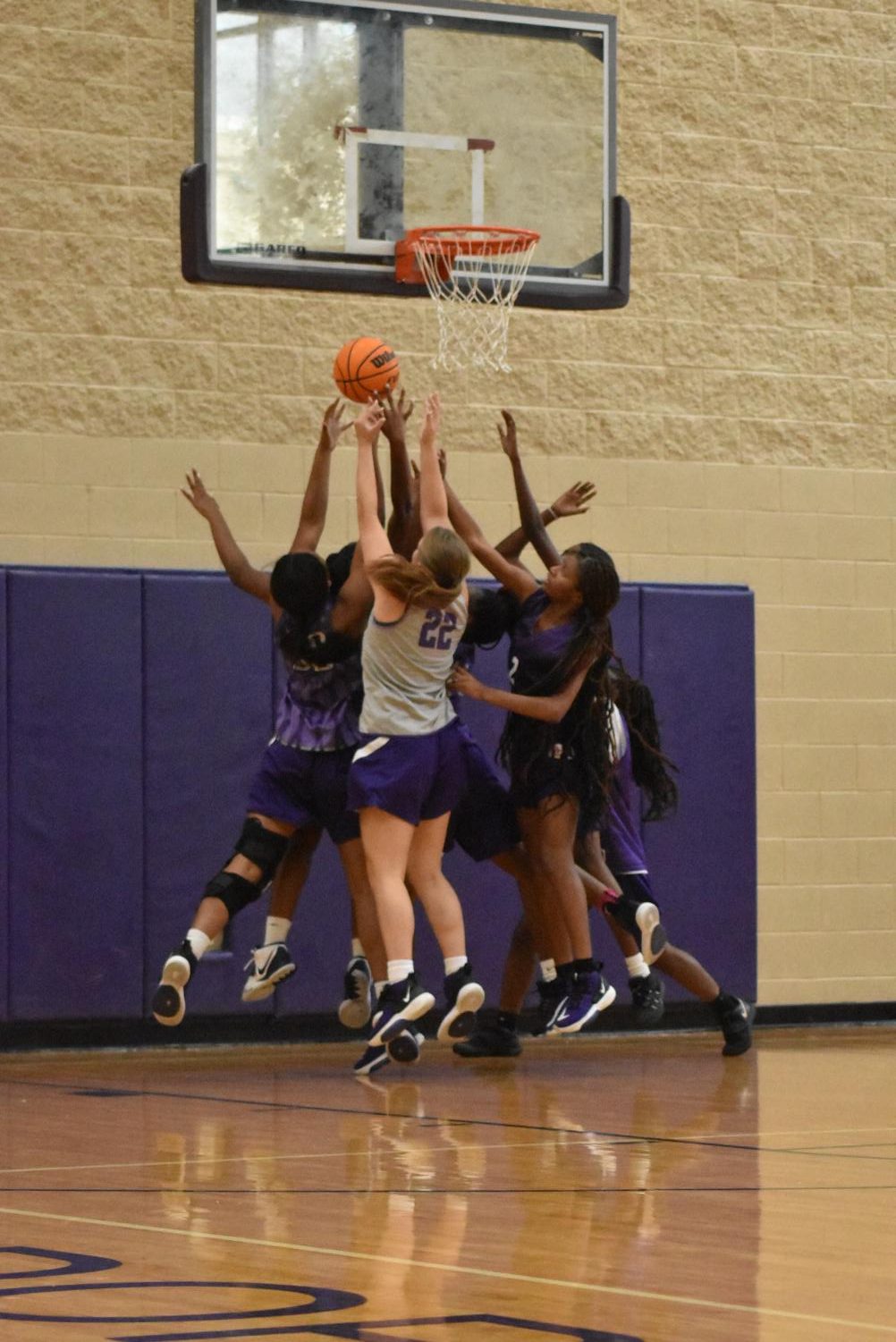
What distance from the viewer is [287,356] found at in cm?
1069

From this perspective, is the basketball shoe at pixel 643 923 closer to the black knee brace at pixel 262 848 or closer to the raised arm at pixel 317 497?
the black knee brace at pixel 262 848

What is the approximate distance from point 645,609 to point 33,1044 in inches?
141

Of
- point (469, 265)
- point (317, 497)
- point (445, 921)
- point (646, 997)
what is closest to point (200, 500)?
point (317, 497)

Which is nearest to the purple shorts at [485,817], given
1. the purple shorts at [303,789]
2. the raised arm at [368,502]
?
the purple shorts at [303,789]

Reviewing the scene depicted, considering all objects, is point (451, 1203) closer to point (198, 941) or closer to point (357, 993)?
point (198, 941)

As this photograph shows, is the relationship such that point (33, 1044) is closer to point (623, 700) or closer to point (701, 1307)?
point (623, 700)

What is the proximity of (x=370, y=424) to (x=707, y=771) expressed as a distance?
3.35 m

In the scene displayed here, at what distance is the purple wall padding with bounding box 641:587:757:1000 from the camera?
1103 cm

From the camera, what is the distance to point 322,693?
29.1 ft

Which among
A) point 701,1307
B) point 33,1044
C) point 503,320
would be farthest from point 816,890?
point 701,1307

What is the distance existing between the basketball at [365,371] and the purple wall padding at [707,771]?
2488mm

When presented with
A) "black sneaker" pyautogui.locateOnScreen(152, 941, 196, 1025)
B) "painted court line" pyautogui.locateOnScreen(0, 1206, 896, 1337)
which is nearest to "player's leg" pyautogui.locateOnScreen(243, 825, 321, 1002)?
"black sneaker" pyautogui.locateOnScreen(152, 941, 196, 1025)

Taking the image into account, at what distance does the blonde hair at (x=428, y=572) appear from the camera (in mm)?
8172

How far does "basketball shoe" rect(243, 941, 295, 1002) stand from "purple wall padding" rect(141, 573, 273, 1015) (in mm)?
1275
